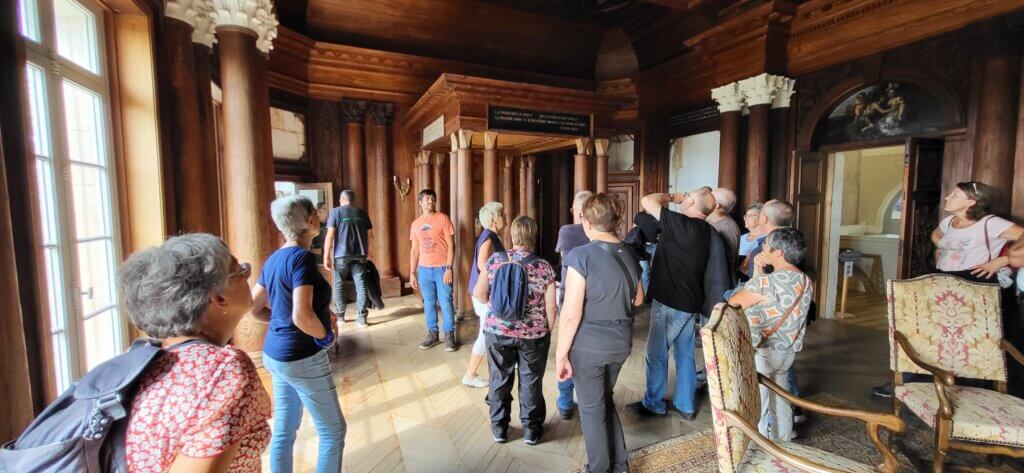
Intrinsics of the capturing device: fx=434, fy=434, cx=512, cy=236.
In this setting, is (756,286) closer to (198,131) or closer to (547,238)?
(198,131)

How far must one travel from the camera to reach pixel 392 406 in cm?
309

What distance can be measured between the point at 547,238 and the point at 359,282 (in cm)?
485

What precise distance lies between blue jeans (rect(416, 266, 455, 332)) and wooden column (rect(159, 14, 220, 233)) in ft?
6.12

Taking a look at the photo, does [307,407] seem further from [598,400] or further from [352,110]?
[352,110]

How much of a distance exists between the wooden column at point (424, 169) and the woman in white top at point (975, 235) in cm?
563

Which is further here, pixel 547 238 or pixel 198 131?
pixel 547 238

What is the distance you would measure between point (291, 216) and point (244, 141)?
1.92m

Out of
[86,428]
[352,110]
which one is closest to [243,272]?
[86,428]

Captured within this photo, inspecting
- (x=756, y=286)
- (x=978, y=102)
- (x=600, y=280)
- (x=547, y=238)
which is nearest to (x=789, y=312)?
(x=756, y=286)

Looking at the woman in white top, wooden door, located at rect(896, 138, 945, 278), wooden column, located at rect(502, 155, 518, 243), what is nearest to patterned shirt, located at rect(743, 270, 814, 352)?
the woman in white top

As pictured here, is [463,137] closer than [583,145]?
Yes

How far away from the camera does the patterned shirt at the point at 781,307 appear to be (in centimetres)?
221

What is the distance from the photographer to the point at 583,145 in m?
5.23

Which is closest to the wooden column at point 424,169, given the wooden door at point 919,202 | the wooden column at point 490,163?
the wooden column at point 490,163
